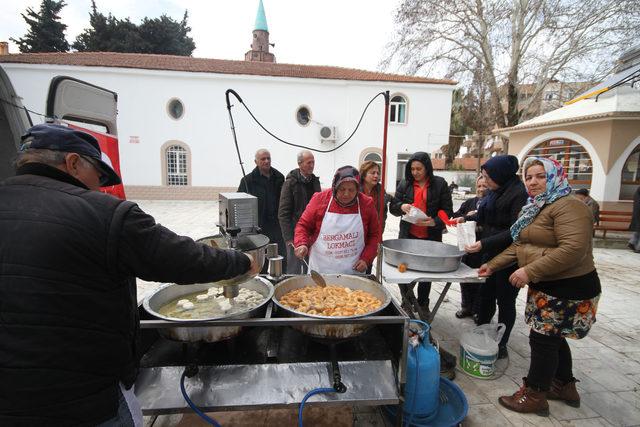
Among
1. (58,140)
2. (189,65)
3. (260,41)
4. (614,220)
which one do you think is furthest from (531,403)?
(260,41)

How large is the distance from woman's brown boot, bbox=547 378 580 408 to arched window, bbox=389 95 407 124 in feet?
48.1

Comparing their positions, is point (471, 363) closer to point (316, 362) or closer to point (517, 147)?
point (316, 362)

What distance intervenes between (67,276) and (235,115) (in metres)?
14.8

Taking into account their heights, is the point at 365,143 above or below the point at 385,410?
above

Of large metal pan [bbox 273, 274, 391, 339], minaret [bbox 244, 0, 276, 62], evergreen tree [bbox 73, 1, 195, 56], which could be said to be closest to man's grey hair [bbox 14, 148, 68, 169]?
large metal pan [bbox 273, 274, 391, 339]

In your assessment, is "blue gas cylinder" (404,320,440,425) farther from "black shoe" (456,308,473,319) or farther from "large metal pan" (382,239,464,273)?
"black shoe" (456,308,473,319)

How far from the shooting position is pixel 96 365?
112 centimetres

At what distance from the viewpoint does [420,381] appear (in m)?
2.06

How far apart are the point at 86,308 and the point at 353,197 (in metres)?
2.05

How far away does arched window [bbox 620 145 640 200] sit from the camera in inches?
337

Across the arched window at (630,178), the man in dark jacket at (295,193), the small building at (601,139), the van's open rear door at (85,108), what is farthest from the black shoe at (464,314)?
the arched window at (630,178)

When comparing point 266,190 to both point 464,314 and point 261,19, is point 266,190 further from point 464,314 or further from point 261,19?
point 261,19

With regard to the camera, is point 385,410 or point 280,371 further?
point 385,410

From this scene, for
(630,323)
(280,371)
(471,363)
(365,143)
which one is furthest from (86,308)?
(365,143)
